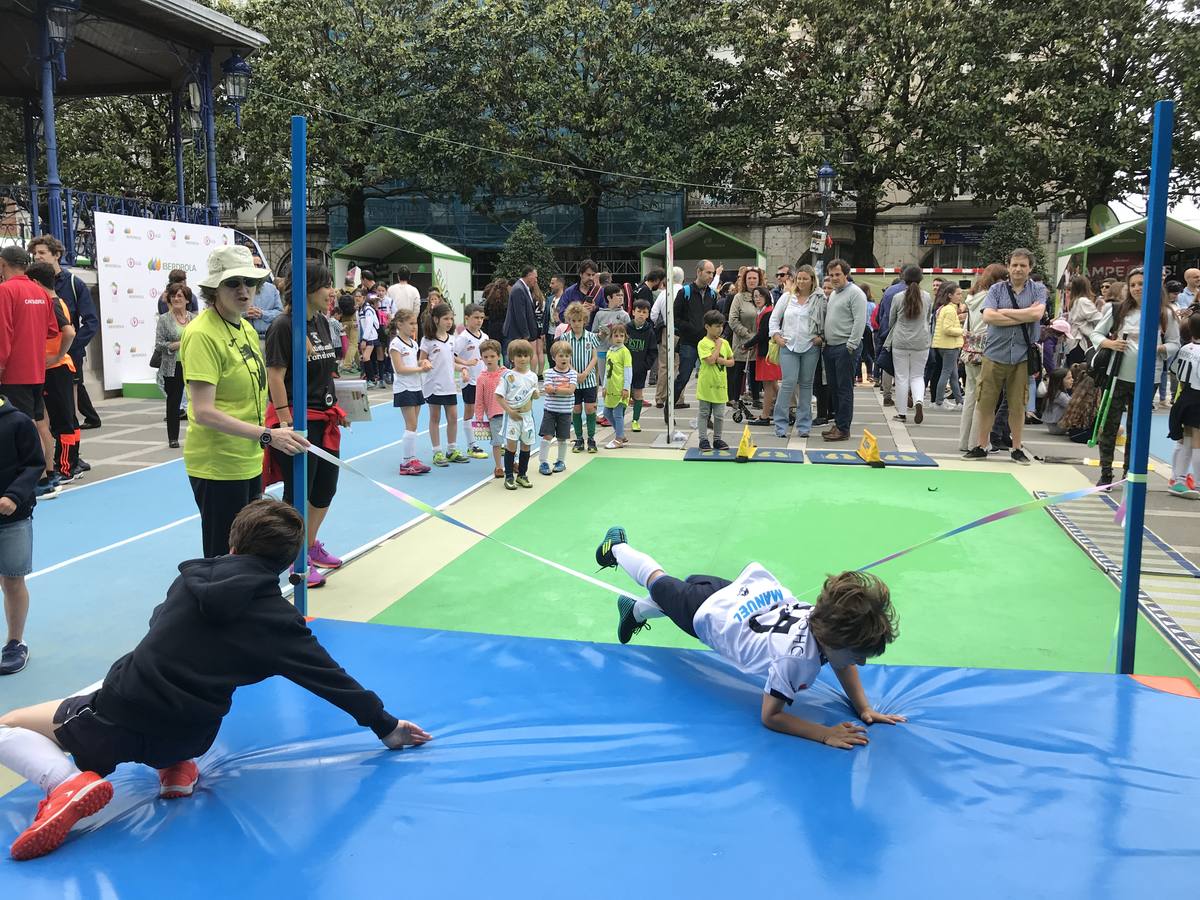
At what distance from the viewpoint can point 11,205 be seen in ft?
45.8

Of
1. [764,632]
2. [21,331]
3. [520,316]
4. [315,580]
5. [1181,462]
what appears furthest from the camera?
[520,316]

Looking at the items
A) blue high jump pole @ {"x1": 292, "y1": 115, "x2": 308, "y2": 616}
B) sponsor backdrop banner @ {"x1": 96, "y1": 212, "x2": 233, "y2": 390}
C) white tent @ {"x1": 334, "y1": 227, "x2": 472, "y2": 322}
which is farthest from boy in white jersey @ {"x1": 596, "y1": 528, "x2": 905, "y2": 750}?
white tent @ {"x1": 334, "y1": 227, "x2": 472, "y2": 322}

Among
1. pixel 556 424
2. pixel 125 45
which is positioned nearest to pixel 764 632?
pixel 556 424

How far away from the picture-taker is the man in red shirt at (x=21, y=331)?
21.2 feet

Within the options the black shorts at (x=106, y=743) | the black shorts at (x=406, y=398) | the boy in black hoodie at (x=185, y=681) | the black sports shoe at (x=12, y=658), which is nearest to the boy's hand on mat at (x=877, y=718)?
the boy in black hoodie at (x=185, y=681)

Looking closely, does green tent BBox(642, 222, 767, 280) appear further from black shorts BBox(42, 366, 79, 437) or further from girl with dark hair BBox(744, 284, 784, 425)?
black shorts BBox(42, 366, 79, 437)

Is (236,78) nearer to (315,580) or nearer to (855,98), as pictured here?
(315,580)

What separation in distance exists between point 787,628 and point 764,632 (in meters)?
0.13

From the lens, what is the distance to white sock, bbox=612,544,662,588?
165 inches

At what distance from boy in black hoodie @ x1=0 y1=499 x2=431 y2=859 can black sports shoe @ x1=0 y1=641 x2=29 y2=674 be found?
4.99 feet

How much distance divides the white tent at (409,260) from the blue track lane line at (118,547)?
496 inches

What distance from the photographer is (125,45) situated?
15.4 m

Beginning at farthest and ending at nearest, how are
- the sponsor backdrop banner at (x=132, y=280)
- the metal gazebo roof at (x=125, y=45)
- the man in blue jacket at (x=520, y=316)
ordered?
the metal gazebo roof at (x=125, y=45), the sponsor backdrop banner at (x=132, y=280), the man in blue jacket at (x=520, y=316)

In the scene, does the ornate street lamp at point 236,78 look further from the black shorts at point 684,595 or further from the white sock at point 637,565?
the black shorts at point 684,595
